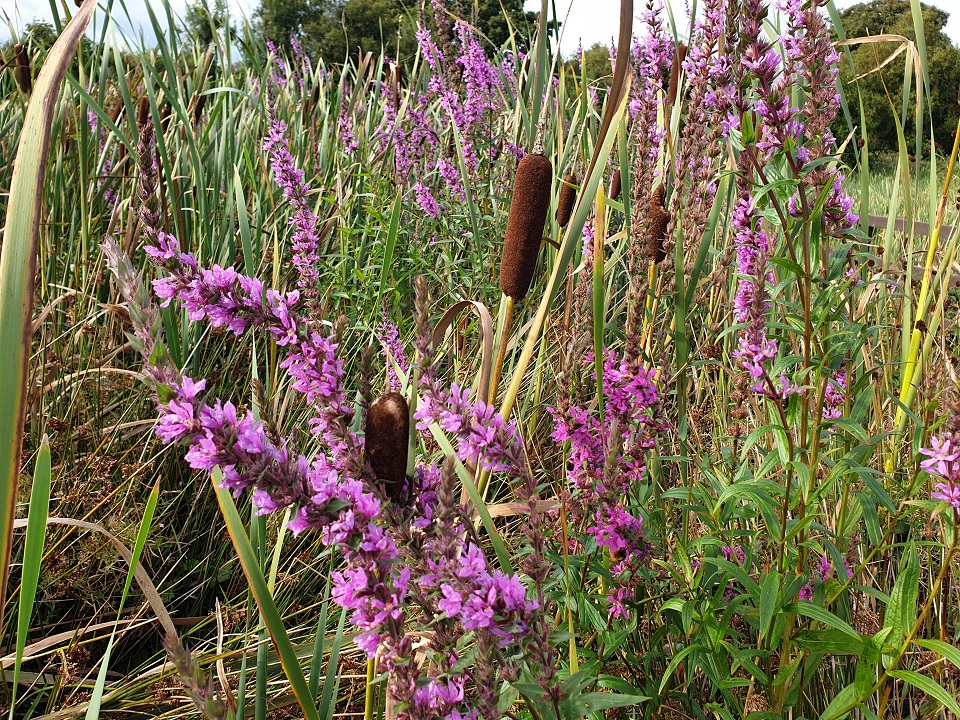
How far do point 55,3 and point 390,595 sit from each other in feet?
8.20

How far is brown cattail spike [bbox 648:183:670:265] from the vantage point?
1572 mm

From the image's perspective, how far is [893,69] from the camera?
16.2 meters

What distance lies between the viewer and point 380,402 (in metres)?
0.81

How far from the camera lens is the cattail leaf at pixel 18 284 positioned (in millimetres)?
695

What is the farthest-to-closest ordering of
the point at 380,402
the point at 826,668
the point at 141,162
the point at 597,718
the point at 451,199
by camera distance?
1. the point at 451,199
2. the point at 826,668
3. the point at 141,162
4. the point at 597,718
5. the point at 380,402

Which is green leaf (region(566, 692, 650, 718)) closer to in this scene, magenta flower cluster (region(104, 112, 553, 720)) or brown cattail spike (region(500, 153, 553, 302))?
magenta flower cluster (region(104, 112, 553, 720))

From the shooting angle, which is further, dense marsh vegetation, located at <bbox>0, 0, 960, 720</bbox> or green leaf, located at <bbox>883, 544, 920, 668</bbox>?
green leaf, located at <bbox>883, 544, 920, 668</bbox>

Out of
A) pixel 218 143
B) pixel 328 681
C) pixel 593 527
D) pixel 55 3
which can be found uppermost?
pixel 55 3

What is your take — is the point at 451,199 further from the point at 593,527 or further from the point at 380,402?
the point at 380,402

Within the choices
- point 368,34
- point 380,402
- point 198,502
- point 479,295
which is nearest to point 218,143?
point 479,295

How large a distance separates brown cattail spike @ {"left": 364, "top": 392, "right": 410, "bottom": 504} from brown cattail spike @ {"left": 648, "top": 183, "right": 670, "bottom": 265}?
2.90 feet

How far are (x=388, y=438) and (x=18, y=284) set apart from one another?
383 mm

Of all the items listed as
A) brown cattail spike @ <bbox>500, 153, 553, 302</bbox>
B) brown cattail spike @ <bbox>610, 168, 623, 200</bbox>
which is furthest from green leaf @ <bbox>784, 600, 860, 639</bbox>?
brown cattail spike @ <bbox>610, 168, 623, 200</bbox>

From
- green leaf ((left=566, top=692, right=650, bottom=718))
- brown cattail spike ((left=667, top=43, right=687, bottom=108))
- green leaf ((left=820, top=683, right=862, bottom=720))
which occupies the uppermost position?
brown cattail spike ((left=667, top=43, right=687, bottom=108))
